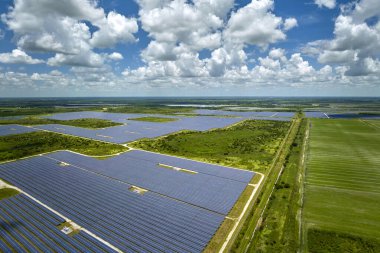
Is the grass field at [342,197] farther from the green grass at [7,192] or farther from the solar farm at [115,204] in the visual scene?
the green grass at [7,192]

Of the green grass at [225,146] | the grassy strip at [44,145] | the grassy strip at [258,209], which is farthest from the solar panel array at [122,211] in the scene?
the green grass at [225,146]

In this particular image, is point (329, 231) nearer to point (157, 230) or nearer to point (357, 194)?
point (357, 194)

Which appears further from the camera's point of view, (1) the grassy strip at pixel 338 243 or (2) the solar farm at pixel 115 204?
(2) the solar farm at pixel 115 204

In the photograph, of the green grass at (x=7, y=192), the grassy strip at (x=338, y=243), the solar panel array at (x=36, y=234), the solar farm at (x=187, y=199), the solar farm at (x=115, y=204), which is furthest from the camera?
the green grass at (x=7, y=192)

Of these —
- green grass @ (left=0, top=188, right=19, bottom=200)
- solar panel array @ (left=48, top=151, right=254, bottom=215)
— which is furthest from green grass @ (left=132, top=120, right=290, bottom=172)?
green grass @ (left=0, top=188, right=19, bottom=200)

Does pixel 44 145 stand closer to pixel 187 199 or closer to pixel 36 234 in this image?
pixel 36 234

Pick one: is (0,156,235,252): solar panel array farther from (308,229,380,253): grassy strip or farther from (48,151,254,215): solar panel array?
(308,229,380,253): grassy strip

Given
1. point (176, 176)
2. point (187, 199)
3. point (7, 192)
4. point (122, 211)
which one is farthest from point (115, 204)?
point (7, 192)
